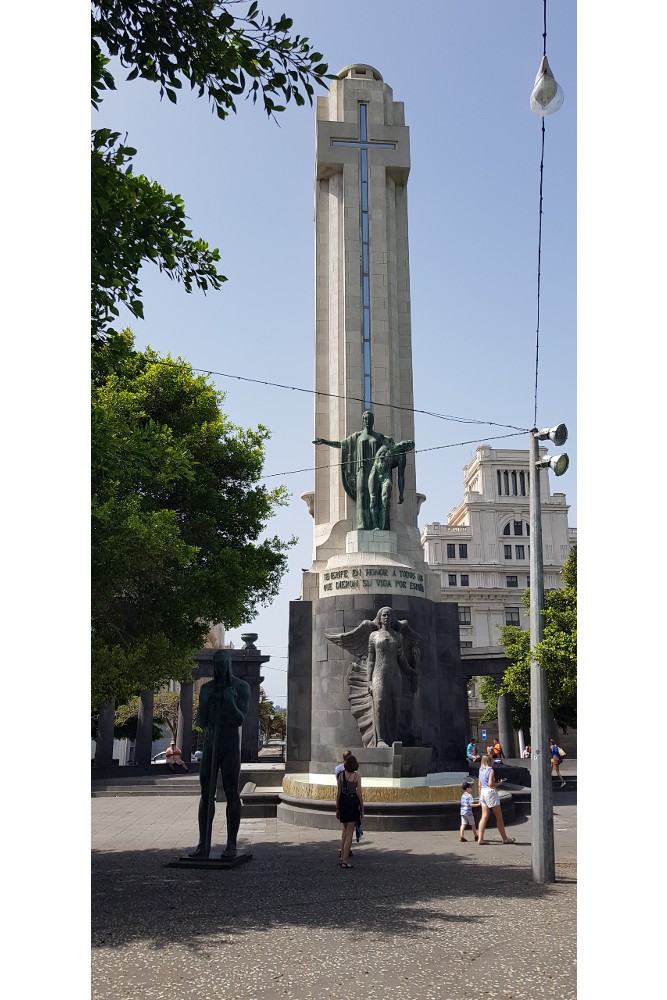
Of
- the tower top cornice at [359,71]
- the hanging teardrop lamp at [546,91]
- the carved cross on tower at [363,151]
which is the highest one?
the tower top cornice at [359,71]

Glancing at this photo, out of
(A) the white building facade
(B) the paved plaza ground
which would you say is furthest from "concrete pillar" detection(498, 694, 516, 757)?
(B) the paved plaza ground

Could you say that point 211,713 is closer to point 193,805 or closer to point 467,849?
point 467,849

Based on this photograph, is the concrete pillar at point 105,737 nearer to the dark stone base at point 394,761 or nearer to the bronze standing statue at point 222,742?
the dark stone base at point 394,761

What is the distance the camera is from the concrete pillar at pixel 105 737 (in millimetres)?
39500

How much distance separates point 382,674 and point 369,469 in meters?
7.56

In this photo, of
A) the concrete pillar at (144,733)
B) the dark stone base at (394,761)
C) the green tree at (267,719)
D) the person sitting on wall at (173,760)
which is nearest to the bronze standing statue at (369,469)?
the dark stone base at (394,761)

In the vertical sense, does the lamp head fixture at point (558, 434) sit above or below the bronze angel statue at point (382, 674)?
above

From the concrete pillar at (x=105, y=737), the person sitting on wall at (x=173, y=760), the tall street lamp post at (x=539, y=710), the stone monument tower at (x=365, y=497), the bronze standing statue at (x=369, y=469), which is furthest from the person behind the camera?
the concrete pillar at (x=105, y=737)

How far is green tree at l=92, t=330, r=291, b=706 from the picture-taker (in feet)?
45.0

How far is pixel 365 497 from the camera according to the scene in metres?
24.9

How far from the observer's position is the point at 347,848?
12.8m

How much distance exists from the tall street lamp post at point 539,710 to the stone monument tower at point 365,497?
26.6 feet

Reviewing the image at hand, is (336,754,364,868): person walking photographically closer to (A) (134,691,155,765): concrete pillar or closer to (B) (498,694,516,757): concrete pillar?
(A) (134,691,155,765): concrete pillar
